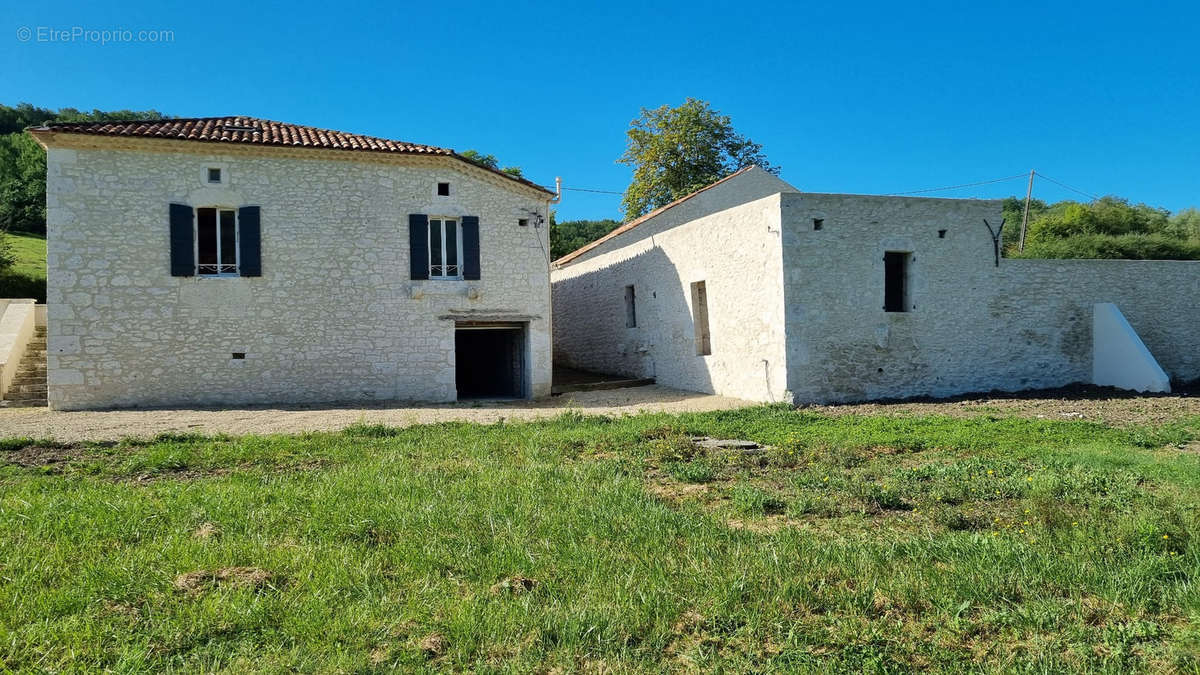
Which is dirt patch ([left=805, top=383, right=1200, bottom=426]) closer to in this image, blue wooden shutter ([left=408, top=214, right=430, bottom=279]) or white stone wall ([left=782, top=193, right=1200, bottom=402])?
white stone wall ([left=782, top=193, right=1200, bottom=402])

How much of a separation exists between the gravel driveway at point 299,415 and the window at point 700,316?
1.07m

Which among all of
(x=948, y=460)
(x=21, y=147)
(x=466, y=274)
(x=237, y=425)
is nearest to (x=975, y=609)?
(x=948, y=460)

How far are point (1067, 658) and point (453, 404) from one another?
1239cm

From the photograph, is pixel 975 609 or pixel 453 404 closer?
pixel 975 609

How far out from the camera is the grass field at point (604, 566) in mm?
3121

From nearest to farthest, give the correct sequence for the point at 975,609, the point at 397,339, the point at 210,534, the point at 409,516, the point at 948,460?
the point at 975,609 → the point at 210,534 → the point at 409,516 → the point at 948,460 → the point at 397,339

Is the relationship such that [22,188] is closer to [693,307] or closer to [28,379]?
[28,379]

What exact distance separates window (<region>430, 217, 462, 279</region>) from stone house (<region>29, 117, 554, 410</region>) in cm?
3

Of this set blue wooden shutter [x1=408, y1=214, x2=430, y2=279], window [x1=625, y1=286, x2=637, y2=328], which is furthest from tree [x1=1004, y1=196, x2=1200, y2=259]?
blue wooden shutter [x1=408, y1=214, x2=430, y2=279]

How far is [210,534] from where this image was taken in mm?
4598

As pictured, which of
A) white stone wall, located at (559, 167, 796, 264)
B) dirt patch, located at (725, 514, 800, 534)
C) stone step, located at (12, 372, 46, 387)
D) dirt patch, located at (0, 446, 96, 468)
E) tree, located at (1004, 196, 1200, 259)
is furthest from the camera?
tree, located at (1004, 196, 1200, 259)

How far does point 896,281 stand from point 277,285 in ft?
39.8

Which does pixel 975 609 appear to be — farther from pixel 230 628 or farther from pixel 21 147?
pixel 21 147

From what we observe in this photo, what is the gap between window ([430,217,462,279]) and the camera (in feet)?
48.6
